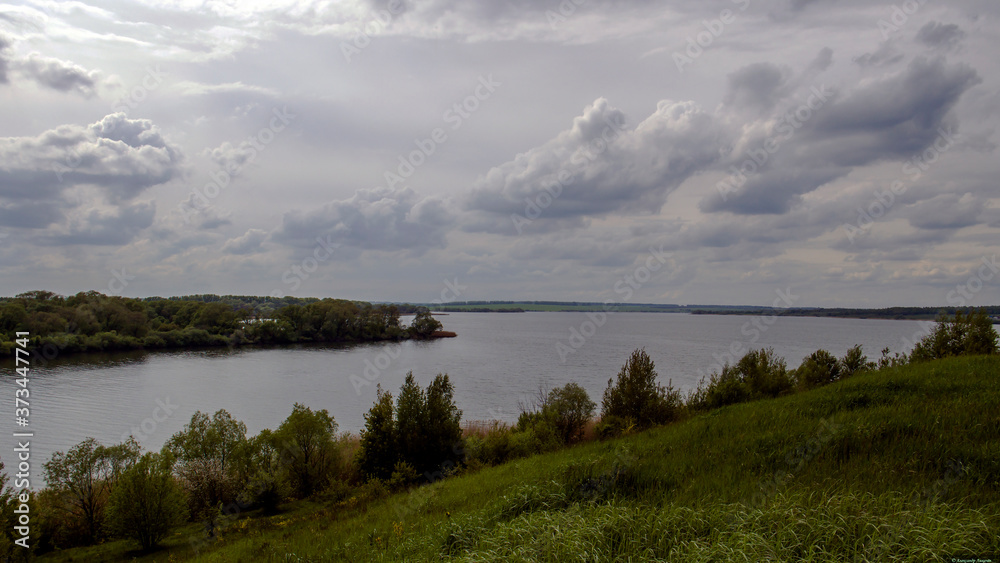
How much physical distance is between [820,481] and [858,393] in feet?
21.3

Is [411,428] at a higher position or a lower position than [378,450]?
higher

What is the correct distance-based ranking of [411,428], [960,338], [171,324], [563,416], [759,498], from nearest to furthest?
[759,498]
[411,428]
[960,338]
[563,416]
[171,324]

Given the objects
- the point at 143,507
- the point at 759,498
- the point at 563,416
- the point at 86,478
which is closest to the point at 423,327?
the point at 86,478

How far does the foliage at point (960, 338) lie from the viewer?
2161 cm

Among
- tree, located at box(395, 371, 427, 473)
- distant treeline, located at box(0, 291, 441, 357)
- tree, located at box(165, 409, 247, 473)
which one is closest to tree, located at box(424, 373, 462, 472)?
tree, located at box(395, 371, 427, 473)

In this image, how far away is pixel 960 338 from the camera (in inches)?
931

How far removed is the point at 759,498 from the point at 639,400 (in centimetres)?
1262

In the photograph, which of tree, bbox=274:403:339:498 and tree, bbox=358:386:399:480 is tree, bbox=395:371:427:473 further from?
tree, bbox=274:403:339:498

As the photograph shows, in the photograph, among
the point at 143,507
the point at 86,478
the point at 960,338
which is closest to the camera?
the point at 143,507

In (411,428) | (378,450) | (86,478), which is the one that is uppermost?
(411,428)

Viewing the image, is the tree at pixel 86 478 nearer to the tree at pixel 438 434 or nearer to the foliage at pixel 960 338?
the tree at pixel 438 434

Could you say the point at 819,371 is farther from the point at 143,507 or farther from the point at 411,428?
the point at 143,507

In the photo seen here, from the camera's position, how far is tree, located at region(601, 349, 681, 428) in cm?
1811

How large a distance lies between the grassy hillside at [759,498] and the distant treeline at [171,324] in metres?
78.8
